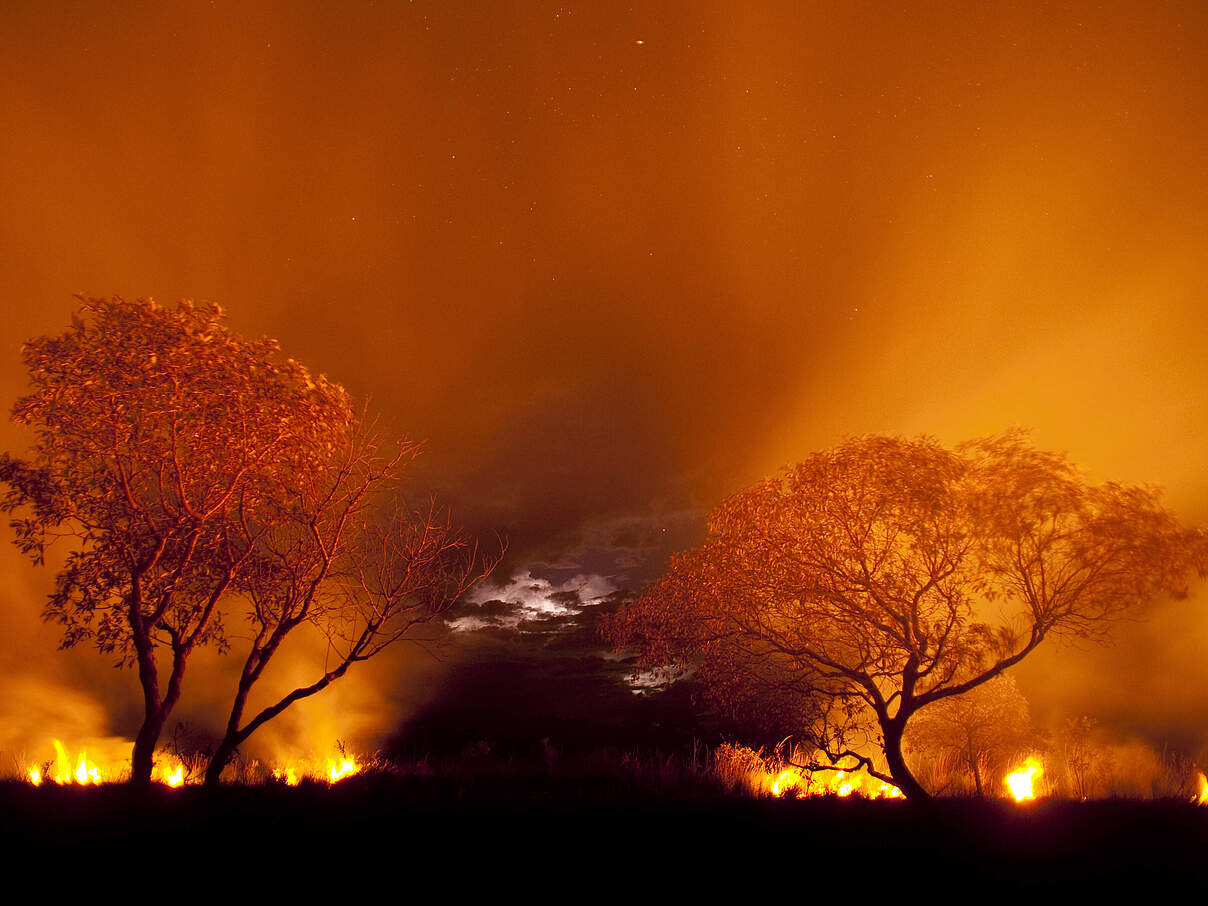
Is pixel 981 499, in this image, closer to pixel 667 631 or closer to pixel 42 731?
pixel 667 631

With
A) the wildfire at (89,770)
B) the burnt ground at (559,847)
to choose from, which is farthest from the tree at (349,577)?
the burnt ground at (559,847)

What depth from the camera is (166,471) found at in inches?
624

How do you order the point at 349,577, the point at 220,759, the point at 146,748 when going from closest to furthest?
the point at 146,748 → the point at 220,759 → the point at 349,577

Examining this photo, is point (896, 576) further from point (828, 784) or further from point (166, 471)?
point (166, 471)

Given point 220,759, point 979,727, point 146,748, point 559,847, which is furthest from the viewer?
point 979,727

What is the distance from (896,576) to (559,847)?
14.4 meters

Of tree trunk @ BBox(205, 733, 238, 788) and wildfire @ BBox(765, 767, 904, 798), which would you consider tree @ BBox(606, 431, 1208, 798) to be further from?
tree trunk @ BBox(205, 733, 238, 788)

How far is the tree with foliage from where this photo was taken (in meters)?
14.0

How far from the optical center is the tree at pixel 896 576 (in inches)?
697

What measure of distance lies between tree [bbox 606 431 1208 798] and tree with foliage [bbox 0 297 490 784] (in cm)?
1007

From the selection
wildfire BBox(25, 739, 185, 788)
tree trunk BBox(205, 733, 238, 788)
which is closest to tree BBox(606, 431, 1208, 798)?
tree trunk BBox(205, 733, 238, 788)

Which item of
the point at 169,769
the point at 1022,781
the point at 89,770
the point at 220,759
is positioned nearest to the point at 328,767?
the point at 220,759

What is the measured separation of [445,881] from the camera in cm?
666

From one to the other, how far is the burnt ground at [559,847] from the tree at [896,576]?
8011mm
